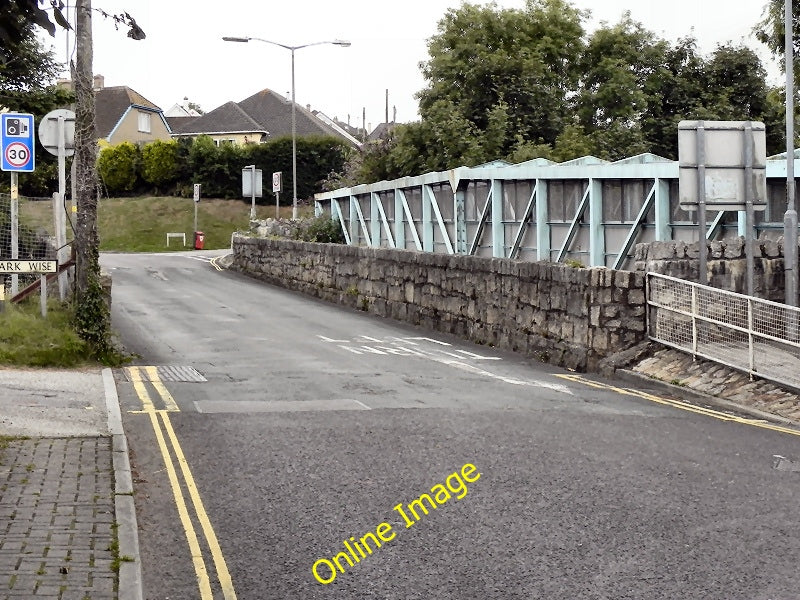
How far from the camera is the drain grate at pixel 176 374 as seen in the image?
644 inches

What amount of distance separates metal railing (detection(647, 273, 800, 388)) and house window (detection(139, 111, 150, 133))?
6858cm

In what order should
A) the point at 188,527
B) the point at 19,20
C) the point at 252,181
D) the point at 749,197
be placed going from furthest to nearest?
the point at 252,181 → the point at 749,197 → the point at 188,527 → the point at 19,20

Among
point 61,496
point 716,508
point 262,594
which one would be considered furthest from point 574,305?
point 262,594

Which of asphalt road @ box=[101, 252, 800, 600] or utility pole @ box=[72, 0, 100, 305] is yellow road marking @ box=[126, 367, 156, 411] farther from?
utility pole @ box=[72, 0, 100, 305]

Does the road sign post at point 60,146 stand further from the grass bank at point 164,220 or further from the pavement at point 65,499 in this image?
the grass bank at point 164,220

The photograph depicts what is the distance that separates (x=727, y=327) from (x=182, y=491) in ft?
31.3

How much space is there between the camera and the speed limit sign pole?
18297mm

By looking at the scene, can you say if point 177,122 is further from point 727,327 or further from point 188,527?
point 188,527

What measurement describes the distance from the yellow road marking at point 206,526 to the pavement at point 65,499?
51 cm

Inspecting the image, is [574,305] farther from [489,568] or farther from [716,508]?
[489,568]

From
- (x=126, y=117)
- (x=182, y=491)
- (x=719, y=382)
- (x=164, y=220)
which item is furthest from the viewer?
(x=126, y=117)

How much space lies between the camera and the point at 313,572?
7.36 metres

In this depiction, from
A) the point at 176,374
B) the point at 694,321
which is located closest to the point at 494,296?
the point at 694,321

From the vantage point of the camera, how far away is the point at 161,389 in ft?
50.2
